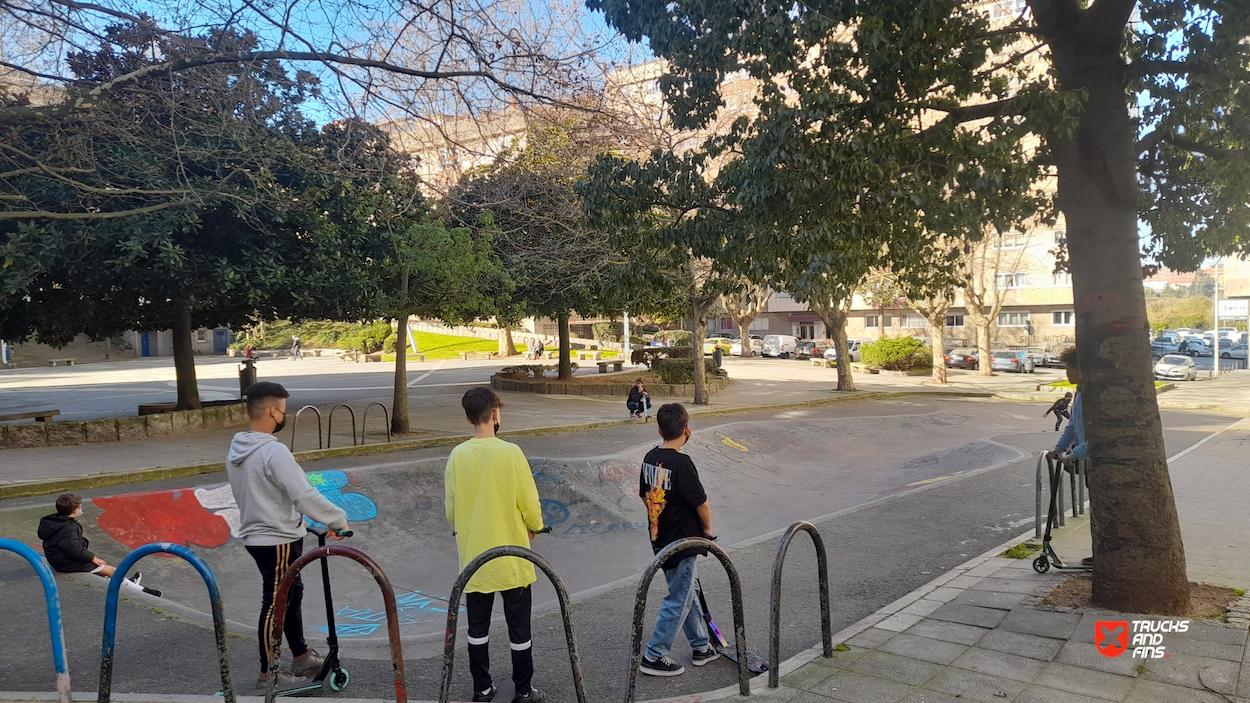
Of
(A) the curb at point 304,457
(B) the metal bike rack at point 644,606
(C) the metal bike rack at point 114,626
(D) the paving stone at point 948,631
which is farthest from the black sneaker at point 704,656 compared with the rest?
(A) the curb at point 304,457

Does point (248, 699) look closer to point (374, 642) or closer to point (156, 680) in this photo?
point (156, 680)

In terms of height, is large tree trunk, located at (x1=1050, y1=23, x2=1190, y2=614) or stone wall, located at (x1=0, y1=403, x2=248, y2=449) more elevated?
large tree trunk, located at (x1=1050, y1=23, x2=1190, y2=614)

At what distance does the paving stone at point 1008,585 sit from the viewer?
5.95 m

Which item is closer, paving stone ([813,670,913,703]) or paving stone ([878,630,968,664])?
paving stone ([813,670,913,703])

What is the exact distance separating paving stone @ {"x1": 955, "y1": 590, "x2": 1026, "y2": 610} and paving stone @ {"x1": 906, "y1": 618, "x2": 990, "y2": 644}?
55 cm

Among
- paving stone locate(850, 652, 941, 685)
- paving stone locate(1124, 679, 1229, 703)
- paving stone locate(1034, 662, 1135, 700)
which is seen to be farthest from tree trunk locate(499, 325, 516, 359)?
paving stone locate(1124, 679, 1229, 703)

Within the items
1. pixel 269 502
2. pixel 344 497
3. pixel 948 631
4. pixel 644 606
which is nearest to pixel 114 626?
pixel 269 502

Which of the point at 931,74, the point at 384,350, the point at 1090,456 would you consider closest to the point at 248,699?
the point at 1090,456

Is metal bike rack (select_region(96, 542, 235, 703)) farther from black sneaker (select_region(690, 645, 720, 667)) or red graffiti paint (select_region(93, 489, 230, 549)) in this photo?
red graffiti paint (select_region(93, 489, 230, 549))

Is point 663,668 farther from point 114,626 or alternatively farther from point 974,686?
point 114,626

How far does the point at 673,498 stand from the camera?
4.47 meters

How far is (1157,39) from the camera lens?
6.09 metres

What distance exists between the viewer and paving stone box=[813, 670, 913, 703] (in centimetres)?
404

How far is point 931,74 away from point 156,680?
6.82 metres
